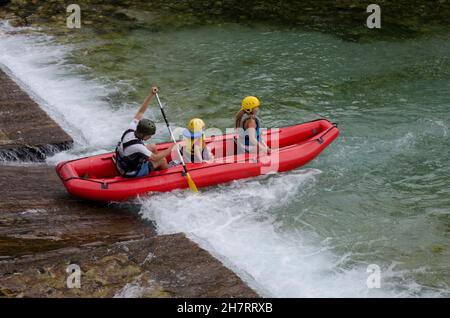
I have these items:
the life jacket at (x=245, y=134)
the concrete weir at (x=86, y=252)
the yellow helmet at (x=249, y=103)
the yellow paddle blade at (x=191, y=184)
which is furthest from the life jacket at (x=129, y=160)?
the yellow helmet at (x=249, y=103)

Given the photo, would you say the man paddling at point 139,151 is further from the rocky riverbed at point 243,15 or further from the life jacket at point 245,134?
the rocky riverbed at point 243,15

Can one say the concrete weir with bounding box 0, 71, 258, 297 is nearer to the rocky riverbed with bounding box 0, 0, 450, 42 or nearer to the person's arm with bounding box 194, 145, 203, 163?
the person's arm with bounding box 194, 145, 203, 163

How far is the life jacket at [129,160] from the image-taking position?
→ 8.25 meters

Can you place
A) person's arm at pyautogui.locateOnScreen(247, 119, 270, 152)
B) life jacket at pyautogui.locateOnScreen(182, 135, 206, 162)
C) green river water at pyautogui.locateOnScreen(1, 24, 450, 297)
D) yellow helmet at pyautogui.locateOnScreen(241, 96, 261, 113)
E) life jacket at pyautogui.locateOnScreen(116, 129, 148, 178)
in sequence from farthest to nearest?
person's arm at pyautogui.locateOnScreen(247, 119, 270, 152) → yellow helmet at pyautogui.locateOnScreen(241, 96, 261, 113) → life jacket at pyautogui.locateOnScreen(182, 135, 206, 162) → life jacket at pyautogui.locateOnScreen(116, 129, 148, 178) → green river water at pyautogui.locateOnScreen(1, 24, 450, 297)

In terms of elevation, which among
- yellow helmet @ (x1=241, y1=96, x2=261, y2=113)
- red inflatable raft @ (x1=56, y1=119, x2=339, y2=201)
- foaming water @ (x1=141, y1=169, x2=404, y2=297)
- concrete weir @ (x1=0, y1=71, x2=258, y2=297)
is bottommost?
foaming water @ (x1=141, y1=169, x2=404, y2=297)

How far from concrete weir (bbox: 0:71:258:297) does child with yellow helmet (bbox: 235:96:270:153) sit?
73.9 inches

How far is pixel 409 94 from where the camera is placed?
12547 mm

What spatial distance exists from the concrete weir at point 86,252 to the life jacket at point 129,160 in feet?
1.46

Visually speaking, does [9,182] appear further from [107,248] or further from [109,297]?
[109,297]

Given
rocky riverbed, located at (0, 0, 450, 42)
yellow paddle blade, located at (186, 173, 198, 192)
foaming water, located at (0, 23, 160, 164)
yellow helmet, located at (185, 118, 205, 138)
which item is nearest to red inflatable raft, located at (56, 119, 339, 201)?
yellow paddle blade, located at (186, 173, 198, 192)

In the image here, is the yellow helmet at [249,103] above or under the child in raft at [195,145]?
above

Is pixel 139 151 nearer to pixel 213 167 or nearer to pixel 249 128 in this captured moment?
pixel 213 167

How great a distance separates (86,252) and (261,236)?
7.25 feet

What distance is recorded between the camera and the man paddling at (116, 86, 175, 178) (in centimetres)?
809
